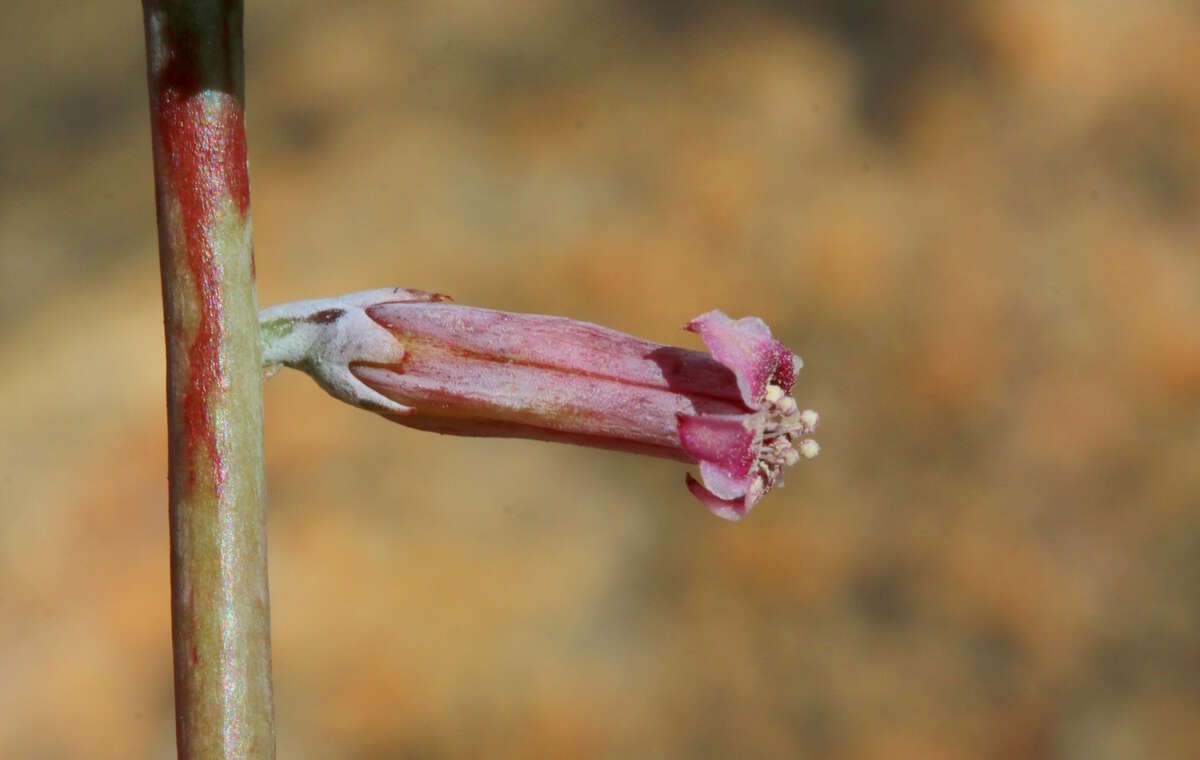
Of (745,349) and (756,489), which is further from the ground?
(745,349)

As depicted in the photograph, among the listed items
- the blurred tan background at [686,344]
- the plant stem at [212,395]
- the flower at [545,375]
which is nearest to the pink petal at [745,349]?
the flower at [545,375]

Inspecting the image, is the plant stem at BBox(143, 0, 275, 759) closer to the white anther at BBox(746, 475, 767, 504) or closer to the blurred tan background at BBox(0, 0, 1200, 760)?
the white anther at BBox(746, 475, 767, 504)

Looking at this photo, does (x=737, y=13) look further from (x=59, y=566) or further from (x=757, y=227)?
(x=59, y=566)

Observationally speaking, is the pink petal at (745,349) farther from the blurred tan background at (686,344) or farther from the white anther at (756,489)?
the blurred tan background at (686,344)

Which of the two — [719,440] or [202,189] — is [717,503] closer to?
[719,440]

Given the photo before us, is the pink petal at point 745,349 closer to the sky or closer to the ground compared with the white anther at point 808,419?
closer to the sky

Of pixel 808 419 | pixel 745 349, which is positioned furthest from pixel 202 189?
pixel 808 419

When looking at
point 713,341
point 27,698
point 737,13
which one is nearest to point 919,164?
point 737,13
